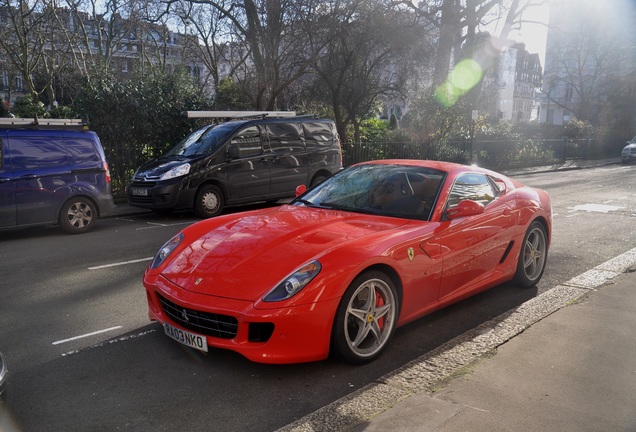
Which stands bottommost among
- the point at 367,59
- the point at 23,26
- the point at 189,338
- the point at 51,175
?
the point at 189,338

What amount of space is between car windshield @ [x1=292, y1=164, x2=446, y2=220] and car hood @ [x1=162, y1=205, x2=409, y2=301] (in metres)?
0.23

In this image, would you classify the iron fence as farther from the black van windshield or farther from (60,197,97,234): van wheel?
(60,197,97,234): van wheel

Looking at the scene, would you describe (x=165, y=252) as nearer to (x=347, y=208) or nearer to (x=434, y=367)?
(x=347, y=208)

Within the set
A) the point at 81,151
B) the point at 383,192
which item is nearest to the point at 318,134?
the point at 81,151

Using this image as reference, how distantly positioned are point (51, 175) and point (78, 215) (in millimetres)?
836

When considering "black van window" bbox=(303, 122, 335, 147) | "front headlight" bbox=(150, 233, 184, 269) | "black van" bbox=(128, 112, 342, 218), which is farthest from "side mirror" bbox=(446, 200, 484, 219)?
"black van window" bbox=(303, 122, 335, 147)

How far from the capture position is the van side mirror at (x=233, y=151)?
11789mm

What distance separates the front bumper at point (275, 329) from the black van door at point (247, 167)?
8250mm

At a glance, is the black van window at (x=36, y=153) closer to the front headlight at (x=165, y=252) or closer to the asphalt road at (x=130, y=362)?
the asphalt road at (x=130, y=362)

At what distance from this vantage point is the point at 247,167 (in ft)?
39.7

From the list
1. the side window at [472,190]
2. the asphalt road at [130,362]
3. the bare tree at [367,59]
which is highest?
the bare tree at [367,59]

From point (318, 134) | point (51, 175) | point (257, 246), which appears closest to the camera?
point (257, 246)

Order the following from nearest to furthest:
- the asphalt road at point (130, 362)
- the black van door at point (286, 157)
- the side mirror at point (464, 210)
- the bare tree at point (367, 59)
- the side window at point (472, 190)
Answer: the asphalt road at point (130, 362) → the side mirror at point (464, 210) → the side window at point (472, 190) → the black van door at point (286, 157) → the bare tree at point (367, 59)

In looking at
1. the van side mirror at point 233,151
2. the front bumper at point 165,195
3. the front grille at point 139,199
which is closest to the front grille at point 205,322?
the front bumper at point 165,195
